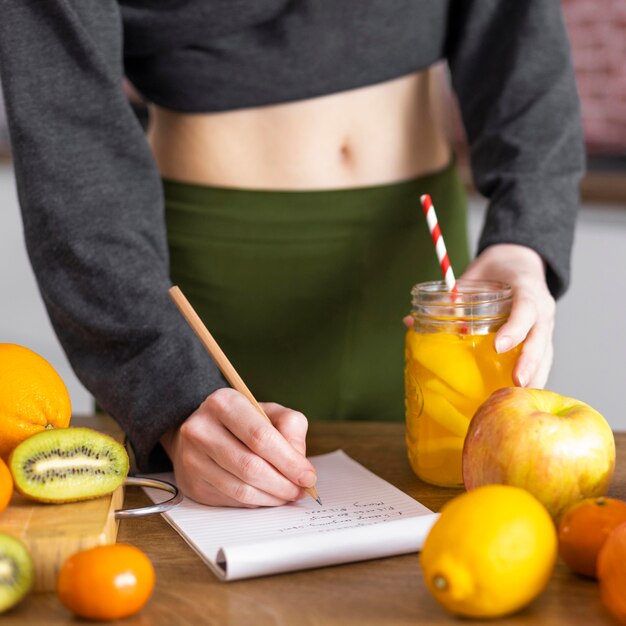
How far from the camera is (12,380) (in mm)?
756

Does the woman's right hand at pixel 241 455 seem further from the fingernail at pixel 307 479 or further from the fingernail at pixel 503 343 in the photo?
the fingernail at pixel 503 343

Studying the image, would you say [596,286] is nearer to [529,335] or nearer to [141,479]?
[529,335]

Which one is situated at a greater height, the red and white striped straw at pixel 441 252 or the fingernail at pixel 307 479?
the red and white striped straw at pixel 441 252

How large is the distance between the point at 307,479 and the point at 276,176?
55 cm

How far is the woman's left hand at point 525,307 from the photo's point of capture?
2.71 feet

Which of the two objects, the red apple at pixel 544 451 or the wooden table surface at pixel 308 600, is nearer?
the wooden table surface at pixel 308 600

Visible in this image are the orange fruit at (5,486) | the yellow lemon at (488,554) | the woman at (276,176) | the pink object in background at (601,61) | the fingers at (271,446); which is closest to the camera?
the yellow lemon at (488,554)

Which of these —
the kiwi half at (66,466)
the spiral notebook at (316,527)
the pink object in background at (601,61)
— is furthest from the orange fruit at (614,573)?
the pink object in background at (601,61)

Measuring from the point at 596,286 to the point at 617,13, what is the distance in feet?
1.89

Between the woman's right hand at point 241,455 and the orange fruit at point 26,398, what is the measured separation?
108 mm

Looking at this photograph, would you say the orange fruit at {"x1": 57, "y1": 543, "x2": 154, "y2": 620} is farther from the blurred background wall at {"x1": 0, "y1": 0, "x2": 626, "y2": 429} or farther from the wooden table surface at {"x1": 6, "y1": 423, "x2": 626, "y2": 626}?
the blurred background wall at {"x1": 0, "y1": 0, "x2": 626, "y2": 429}

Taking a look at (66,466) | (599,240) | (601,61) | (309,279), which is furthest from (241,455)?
(601,61)

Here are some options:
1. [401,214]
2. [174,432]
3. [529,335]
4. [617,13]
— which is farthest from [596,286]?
[174,432]

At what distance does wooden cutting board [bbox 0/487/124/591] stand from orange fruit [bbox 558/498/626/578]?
31 centimetres
